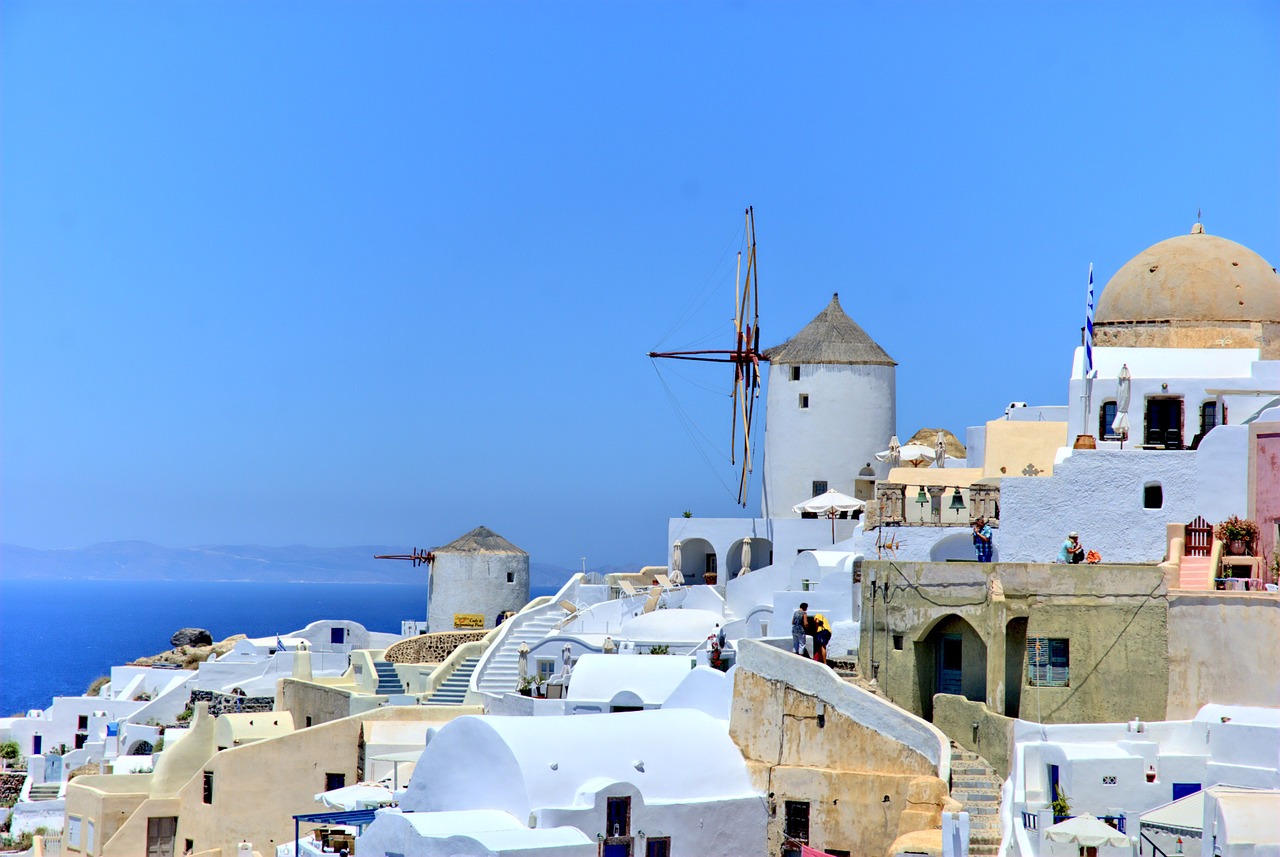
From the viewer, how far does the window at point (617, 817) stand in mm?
22656

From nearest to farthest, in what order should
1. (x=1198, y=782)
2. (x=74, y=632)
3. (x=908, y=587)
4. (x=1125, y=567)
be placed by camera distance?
(x=1198, y=782), (x=1125, y=567), (x=908, y=587), (x=74, y=632)

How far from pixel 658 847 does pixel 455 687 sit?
12966mm

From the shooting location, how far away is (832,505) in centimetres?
3644

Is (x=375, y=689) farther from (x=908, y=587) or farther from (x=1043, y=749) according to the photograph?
(x=1043, y=749)

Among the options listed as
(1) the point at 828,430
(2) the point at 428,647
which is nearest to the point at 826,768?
(1) the point at 828,430

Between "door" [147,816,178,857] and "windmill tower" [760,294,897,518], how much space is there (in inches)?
625

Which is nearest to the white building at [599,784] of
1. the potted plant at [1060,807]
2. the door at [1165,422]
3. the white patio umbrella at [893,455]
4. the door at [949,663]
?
the door at [949,663]

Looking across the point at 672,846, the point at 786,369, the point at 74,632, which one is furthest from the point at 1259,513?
the point at 74,632

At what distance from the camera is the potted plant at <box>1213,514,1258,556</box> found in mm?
23188

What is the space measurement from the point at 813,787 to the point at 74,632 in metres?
160

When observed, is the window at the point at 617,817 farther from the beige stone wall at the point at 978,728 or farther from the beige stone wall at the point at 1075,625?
the beige stone wall at the point at 1075,625

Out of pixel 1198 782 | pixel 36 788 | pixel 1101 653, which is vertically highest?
pixel 1101 653

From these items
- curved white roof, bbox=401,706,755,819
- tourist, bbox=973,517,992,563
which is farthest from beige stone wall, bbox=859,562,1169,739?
curved white roof, bbox=401,706,755,819

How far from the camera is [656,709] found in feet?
88.3
